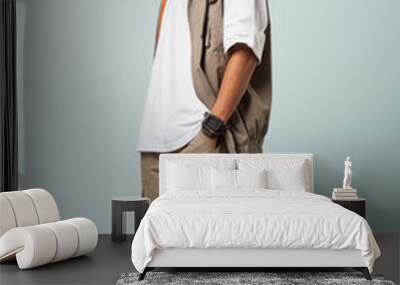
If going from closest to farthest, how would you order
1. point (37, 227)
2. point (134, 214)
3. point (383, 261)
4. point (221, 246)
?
point (221, 246) → point (37, 227) → point (383, 261) → point (134, 214)

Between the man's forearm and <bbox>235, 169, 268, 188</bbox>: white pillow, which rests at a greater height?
the man's forearm

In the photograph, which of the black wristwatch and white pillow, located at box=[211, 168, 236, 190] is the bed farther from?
the black wristwatch

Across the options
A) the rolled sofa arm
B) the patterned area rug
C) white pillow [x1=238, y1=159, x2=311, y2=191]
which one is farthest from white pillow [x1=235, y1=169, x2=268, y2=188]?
the rolled sofa arm

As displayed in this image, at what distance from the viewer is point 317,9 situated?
690 centimetres

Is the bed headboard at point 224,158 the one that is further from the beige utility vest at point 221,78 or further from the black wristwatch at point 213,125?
the black wristwatch at point 213,125

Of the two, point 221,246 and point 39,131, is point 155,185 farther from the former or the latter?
point 221,246

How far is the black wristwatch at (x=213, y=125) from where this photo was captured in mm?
6703

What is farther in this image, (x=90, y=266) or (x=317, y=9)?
(x=317, y=9)

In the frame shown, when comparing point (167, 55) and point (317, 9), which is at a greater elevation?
point (317, 9)

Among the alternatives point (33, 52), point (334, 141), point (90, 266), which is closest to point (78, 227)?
point (90, 266)

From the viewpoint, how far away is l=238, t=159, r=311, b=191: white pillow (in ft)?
21.0

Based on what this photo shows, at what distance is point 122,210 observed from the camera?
6.53 meters

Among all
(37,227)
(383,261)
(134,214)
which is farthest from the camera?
(134,214)

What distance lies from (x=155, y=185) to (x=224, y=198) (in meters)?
1.59
